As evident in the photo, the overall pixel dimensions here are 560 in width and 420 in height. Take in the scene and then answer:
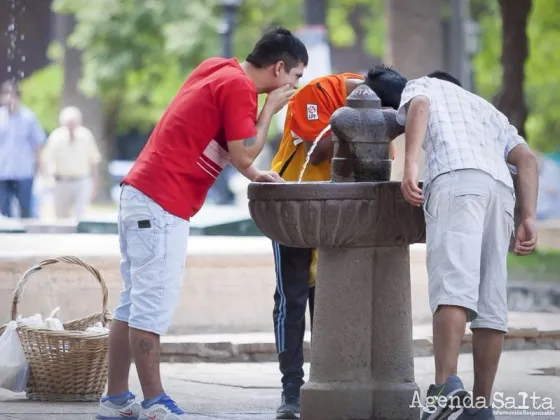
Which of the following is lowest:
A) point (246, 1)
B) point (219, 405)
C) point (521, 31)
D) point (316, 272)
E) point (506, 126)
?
point (219, 405)

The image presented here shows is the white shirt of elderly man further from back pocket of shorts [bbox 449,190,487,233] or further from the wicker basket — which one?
back pocket of shorts [bbox 449,190,487,233]

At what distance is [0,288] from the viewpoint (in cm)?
862

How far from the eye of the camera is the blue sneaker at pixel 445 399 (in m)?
5.53

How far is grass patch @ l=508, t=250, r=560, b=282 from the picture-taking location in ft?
48.4

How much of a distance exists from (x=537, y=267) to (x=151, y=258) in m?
10.5

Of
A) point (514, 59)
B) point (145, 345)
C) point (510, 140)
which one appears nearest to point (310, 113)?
point (510, 140)

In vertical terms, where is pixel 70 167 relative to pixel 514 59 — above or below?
below

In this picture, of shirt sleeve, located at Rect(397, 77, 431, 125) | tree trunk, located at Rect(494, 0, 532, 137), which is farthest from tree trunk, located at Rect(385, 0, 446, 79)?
A: shirt sleeve, located at Rect(397, 77, 431, 125)

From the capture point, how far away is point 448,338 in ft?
18.8

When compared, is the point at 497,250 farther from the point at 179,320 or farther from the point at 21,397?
the point at 179,320

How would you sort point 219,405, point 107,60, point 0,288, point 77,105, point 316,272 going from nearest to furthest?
point 316,272, point 219,405, point 0,288, point 107,60, point 77,105

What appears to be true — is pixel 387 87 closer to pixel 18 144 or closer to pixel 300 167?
pixel 300 167

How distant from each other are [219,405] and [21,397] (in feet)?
3.42

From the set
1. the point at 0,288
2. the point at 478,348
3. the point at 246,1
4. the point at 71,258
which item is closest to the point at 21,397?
the point at 71,258
